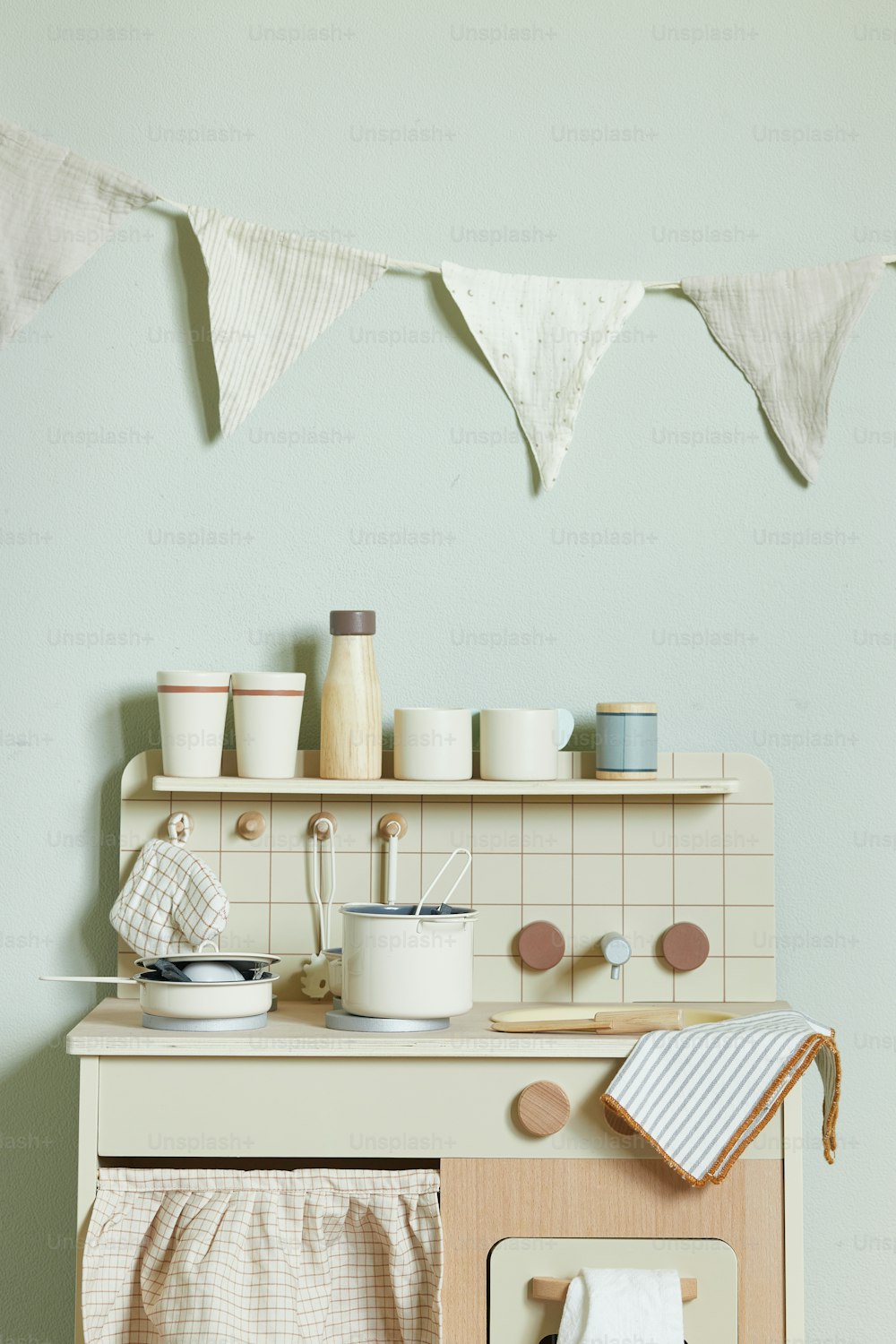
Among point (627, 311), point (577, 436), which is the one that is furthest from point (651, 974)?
point (627, 311)

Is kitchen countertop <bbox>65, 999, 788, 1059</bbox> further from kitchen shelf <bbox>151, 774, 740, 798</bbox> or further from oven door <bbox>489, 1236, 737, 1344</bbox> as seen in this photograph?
kitchen shelf <bbox>151, 774, 740, 798</bbox>

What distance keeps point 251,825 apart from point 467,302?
90 centimetres

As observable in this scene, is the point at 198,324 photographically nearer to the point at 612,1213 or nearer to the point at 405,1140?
the point at 405,1140

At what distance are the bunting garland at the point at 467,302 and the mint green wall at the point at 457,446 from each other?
Result: 0.04 meters

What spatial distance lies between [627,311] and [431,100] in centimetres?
48

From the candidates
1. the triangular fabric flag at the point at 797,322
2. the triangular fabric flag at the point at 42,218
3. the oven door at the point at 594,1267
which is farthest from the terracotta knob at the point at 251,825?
the triangular fabric flag at the point at 797,322

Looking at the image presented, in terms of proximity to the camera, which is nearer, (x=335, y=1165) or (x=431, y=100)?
(x=335, y=1165)

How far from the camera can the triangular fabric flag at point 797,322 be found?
6.58ft

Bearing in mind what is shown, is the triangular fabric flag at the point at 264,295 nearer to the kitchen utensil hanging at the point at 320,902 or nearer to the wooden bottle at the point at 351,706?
the wooden bottle at the point at 351,706

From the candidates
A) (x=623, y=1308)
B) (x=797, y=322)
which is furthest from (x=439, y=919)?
(x=797, y=322)

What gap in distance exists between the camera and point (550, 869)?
77.1 inches

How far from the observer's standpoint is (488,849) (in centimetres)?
196

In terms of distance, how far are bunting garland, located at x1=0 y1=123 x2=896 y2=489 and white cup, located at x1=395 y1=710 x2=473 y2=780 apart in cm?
44

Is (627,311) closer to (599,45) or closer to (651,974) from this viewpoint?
(599,45)
